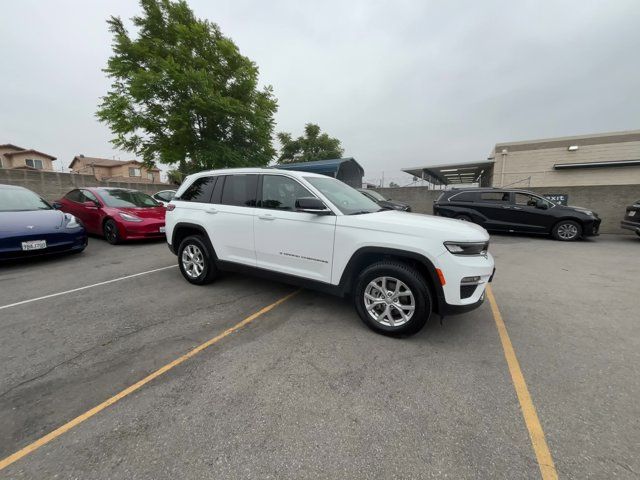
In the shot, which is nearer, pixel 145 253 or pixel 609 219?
pixel 145 253

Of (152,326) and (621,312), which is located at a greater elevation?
(621,312)

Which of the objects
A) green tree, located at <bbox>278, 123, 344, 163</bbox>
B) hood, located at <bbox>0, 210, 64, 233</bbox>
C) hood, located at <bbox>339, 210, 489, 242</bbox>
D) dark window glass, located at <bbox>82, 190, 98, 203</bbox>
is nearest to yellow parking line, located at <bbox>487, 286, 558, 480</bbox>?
hood, located at <bbox>339, 210, 489, 242</bbox>

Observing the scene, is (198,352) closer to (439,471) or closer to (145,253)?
(439,471)

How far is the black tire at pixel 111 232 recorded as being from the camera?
711 centimetres

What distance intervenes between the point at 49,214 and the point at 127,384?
5618 mm

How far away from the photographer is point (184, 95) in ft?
44.0

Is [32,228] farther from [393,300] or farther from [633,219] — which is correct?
[633,219]

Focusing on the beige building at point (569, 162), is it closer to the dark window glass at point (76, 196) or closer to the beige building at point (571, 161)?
the beige building at point (571, 161)

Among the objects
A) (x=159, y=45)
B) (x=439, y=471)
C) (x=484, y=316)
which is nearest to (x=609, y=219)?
(x=484, y=316)

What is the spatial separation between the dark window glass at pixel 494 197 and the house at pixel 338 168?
6263mm

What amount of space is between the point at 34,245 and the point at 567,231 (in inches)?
524

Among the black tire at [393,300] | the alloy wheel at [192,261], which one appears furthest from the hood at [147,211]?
the black tire at [393,300]

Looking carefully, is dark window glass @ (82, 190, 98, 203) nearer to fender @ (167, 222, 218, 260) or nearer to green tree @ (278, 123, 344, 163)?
fender @ (167, 222, 218, 260)

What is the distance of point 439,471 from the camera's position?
156 cm
